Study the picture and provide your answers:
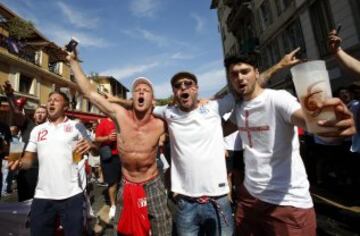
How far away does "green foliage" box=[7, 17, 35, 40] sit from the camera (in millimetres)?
22266

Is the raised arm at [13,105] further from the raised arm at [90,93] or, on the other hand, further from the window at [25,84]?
the window at [25,84]

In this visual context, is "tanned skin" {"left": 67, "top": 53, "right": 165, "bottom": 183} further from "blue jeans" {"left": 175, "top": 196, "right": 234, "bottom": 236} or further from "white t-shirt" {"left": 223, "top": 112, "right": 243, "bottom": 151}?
"white t-shirt" {"left": 223, "top": 112, "right": 243, "bottom": 151}

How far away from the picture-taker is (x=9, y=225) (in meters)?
3.56

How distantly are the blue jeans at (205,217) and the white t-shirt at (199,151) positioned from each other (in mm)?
94

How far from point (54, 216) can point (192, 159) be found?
1.71 m

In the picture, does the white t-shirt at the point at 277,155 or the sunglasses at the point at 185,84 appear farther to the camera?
the sunglasses at the point at 185,84

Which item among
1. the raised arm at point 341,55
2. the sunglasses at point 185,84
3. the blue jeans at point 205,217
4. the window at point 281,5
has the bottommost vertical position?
the blue jeans at point 205,217

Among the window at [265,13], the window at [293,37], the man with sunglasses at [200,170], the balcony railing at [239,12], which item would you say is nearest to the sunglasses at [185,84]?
the man with sunglasses at [200,170]

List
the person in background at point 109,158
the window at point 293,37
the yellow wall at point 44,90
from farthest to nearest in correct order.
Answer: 1. the yellow wall at point 44,90
2. the window at point 293,37
3. the person in background at point 109,158

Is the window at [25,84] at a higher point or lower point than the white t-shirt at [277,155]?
higher

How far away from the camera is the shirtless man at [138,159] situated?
276 centimetres

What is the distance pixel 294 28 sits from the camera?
16.8m

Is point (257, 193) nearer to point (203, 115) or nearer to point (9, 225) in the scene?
point (203, 115)

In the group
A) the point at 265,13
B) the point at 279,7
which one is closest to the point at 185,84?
the point at 279,7
